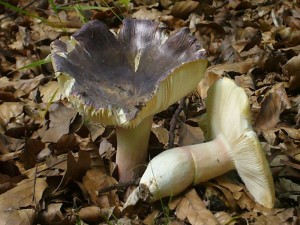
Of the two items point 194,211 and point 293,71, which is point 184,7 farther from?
point 194,211

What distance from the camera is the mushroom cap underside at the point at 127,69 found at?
1.85 meters

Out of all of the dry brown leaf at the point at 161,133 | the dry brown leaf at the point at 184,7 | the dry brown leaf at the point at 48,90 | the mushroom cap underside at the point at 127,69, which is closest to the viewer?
the mushroom cap underside at the point at 127,69

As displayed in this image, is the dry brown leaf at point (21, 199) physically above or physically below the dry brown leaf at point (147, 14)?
below

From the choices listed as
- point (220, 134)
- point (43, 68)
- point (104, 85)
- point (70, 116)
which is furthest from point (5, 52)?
point (220, 134)

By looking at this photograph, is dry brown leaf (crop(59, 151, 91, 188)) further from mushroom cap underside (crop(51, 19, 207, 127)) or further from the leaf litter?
mushroom cap underside (crop(51, 19, 207, 127))

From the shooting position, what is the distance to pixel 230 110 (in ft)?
6.63

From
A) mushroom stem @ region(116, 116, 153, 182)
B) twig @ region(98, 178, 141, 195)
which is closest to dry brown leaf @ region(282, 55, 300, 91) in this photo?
mushroom stem @ region(116, 116, 153, 182)

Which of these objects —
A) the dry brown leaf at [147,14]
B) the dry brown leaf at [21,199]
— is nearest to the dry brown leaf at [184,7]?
the dry brown leaf at [147,14]

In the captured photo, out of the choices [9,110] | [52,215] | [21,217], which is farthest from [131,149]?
[9,110]

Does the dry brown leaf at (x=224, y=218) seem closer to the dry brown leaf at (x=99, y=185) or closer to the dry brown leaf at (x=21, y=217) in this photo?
the dry brown leaf at (x=99, y=185)

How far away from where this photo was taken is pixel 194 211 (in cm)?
199

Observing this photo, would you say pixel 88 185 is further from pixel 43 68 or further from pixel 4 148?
pixel 43 68

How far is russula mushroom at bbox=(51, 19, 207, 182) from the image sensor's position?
1.85m

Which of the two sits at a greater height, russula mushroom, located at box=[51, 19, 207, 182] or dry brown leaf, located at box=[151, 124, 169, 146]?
russula mushroom, located at box=[51, 19, 207, 182]
